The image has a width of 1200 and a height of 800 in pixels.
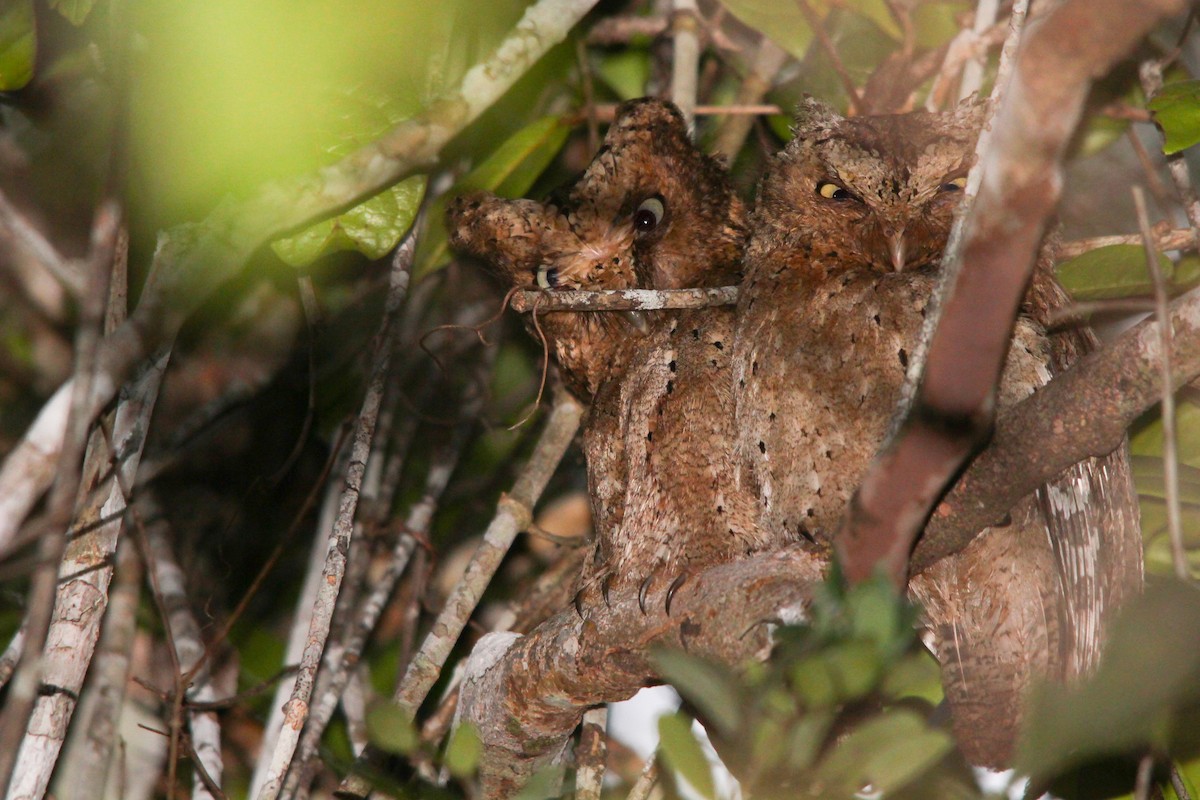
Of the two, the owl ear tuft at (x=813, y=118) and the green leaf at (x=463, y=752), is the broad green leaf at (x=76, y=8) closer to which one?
the owl ear tuft at (x=813, y=118)

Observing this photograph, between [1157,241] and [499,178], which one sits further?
[499,178]

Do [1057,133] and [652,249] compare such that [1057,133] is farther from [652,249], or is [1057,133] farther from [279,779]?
[279,779]

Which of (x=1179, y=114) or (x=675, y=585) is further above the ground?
(x=1179, y=114)

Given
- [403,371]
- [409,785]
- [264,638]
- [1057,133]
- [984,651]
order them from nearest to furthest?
[1057,133] → [409,785] → [984,651] → [264,638] → [403,371]

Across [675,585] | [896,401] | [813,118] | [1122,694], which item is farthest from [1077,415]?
[813,118]

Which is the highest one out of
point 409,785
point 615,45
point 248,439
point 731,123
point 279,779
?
point 615,45

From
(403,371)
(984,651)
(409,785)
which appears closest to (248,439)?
(403,371)

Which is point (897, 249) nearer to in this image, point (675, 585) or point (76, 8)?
point (675, 585)
